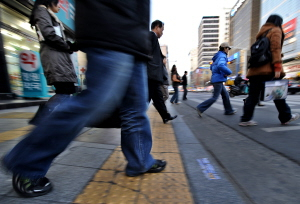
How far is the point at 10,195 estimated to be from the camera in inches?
39.4

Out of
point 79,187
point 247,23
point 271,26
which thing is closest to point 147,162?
point 79,187

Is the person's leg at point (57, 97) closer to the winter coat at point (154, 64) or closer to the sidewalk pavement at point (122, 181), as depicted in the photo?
the sidewalk pavement at point (122, 181)

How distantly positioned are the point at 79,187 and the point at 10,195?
0.38 meters

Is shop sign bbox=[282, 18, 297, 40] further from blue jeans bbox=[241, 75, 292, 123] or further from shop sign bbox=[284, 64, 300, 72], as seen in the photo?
blue jeans bbox=[241, 75, 292, 123]

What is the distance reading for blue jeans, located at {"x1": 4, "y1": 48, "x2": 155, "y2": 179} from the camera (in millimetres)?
873

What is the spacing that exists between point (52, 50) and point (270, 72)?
125 inches

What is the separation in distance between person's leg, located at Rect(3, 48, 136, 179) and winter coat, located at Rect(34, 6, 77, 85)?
132cm

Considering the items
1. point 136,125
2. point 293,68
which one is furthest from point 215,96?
point 293,68

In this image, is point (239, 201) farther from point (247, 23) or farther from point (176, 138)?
point (247, 23)

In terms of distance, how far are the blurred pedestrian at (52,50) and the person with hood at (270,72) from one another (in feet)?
9.24

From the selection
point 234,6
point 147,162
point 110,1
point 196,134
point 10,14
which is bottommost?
point 196,134

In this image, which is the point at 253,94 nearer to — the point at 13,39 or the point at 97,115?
the point at 97,115

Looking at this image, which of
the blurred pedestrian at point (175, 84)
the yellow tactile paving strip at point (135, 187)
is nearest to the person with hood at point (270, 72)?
the yellow tactile paving strip at point (135, 187)

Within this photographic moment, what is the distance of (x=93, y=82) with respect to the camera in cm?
98
